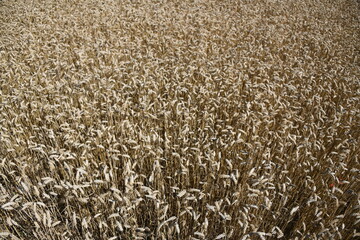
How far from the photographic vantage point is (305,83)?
4336mm

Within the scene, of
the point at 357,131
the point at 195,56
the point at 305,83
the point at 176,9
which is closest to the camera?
the point at 357,131

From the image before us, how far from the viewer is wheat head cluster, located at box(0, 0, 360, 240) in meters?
2.12

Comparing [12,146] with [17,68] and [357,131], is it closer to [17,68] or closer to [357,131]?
[17,68]

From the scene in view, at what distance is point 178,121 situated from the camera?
10.7 ft

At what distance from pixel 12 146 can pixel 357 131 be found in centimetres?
395

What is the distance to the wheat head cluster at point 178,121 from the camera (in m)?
2.12

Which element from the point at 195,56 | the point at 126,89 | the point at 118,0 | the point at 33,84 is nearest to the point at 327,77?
the point at 195,56

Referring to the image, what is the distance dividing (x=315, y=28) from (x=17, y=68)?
25.2 ft

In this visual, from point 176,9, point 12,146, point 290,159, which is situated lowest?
point 12,146

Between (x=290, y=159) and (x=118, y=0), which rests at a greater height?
(x=118, y=0)

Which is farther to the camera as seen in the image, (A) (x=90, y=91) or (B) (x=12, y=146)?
(A) (x=90, y=91)

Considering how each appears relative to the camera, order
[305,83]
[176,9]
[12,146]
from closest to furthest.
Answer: [12,146] < [305,83] < [176,9]

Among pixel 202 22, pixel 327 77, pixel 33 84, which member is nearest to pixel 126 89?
pixel 33 84

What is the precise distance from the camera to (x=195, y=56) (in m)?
5.09
